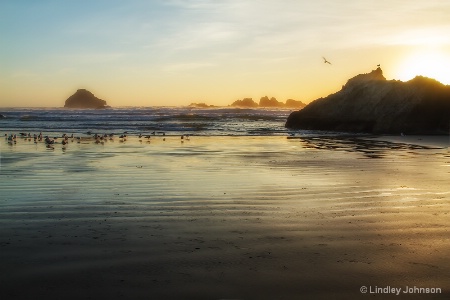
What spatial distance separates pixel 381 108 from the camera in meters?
37.9

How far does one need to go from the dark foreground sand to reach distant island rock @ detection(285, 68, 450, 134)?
23039mm

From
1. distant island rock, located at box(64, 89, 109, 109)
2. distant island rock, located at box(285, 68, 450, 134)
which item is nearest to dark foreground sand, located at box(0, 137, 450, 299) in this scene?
distant island rock, located at box(285, 68, 450, 134)

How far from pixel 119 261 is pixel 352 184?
7376 millimetres

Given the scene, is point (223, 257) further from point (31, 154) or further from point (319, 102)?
point (319, 102)

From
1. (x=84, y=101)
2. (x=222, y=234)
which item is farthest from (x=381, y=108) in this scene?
(x=84, y=101)

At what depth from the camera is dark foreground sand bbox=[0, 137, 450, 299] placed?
4.86 m

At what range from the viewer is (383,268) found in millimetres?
5324

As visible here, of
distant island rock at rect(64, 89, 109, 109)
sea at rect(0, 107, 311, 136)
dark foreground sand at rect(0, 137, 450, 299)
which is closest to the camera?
dark foreground sand at rect(0, 137, 450, 299)

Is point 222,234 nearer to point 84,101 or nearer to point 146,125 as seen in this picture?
point 146,125

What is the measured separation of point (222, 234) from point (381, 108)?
112ft

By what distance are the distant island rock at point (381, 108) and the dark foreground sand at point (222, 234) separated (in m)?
23.0

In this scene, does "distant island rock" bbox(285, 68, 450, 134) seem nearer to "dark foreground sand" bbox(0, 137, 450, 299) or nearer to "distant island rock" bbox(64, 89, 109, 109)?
"dark foreground sand" bbox(0, 137, 450, 299)

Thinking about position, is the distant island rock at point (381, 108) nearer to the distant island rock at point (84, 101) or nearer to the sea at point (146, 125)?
the sea at point (146, 125)

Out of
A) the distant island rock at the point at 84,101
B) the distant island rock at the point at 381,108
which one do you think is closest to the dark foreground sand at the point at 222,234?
the distant island rock at the point at 381,108
